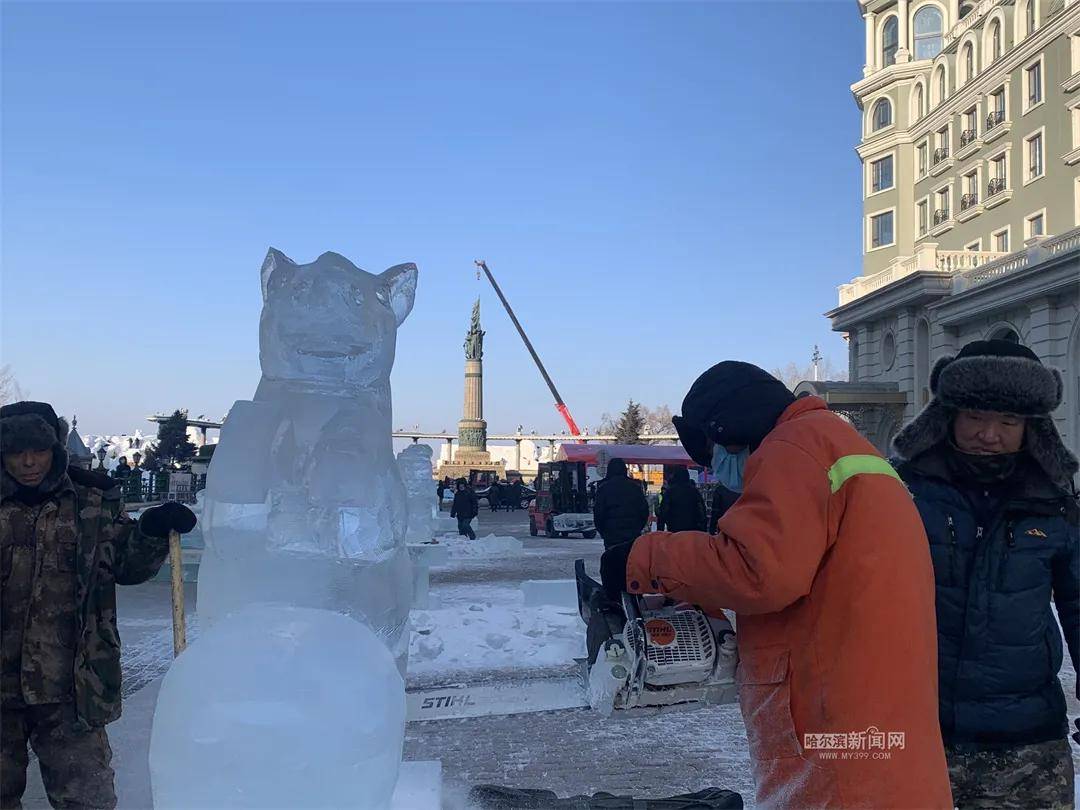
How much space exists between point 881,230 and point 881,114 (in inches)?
157

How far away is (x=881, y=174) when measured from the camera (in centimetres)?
2694

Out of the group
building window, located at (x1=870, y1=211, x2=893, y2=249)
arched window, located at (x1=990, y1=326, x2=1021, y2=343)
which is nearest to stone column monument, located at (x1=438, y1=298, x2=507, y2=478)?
building window, located at (x1=870, y1=211, x2=893, y2=249)

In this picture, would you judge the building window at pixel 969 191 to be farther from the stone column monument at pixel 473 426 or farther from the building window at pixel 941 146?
the stone column monument at pixel 473 426

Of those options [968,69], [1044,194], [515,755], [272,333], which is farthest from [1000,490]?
[968,69]

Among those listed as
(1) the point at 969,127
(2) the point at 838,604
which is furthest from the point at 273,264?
(1) the point at 969,127

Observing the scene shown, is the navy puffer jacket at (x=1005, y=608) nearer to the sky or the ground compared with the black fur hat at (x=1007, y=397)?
nearer to the ground

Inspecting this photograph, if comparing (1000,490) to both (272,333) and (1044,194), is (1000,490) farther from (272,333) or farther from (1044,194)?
(1044,194)

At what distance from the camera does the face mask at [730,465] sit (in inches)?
78.0

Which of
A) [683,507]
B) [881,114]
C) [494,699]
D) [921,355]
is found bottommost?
[494,699]

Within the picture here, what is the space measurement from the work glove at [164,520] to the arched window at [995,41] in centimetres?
2477

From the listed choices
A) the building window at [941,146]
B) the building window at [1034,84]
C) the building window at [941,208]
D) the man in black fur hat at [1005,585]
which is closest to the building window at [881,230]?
the building window at [941,208]

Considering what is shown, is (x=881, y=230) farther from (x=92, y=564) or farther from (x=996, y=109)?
(x=92, y=564)

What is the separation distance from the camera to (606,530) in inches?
344

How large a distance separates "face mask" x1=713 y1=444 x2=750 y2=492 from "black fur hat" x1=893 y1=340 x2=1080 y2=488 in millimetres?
705
